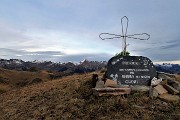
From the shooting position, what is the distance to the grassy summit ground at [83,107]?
9.87m

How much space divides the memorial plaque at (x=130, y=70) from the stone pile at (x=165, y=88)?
0.38 meters

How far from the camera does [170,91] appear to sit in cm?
1130

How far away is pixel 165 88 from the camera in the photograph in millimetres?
11477

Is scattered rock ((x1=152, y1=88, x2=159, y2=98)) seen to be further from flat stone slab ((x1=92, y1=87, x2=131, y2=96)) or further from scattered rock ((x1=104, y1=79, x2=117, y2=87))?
scattered rock ((x1=104, y1=79, x2=117, y2=87))

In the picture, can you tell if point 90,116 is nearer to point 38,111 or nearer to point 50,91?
point 38,111

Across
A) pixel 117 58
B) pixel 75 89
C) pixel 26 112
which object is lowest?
pixel 26 112

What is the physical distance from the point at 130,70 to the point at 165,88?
1333 millimetres

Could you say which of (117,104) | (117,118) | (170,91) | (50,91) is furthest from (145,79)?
(50,91)

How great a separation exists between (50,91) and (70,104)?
7.55 feet

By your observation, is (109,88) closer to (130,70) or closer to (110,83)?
(110,83)

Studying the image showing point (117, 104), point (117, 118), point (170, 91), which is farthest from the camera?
point (170, 91)

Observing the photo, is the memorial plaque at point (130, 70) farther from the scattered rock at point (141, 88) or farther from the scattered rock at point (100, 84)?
the scattered rock at point (100, 84)

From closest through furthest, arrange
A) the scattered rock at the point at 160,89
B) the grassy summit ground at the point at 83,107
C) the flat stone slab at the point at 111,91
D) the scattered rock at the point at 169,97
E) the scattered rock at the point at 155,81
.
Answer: the grassy summit ground at the point at 83,107, the scattered rock at the point at 169,97, the flat stone slab at the point at 111,91, the scattered rock at the point at 160,89, the scattered rock at the point at 155,81

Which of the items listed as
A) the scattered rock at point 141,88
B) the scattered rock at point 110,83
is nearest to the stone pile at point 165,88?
the scattered rock at point 141,88
